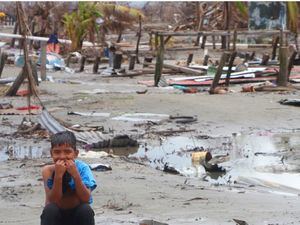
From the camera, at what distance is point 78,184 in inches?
166

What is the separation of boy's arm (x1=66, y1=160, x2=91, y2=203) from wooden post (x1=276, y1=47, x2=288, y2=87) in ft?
48.2

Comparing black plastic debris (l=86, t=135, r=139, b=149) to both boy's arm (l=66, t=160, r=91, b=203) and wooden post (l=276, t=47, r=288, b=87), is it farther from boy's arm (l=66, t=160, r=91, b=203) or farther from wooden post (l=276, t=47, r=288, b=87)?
wooden post (l=276, t=47, r=288, b=87)

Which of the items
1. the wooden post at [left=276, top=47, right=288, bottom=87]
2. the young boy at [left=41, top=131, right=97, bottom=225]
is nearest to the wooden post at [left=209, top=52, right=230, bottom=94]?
the wooden post at [left=276, top=47, right=288, bottom=87]

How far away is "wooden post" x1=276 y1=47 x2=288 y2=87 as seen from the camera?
18.5m

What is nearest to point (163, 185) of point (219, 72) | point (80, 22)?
point (219, 72)

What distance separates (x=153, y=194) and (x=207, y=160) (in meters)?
2.23

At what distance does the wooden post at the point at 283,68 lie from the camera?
60.7 ft

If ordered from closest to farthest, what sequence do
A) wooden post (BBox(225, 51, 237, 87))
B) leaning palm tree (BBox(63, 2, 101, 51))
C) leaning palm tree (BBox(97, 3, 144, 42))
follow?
wooden post (BBox(225, 51, 237, 87)) → leaning palm tree (BBox(63, 2, 101, 51)) → leaning palm tree (BBox(97, 3, 144, 42))

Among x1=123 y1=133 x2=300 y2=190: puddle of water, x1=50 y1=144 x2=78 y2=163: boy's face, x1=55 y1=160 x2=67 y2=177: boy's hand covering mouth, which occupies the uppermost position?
x1=50 y1=144 x2=78 y2=163: boy's face

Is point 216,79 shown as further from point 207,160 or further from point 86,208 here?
point 86,208

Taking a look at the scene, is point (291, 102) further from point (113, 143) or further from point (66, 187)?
point (66, 187)

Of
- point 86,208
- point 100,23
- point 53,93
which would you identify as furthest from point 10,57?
Result: point 86,208

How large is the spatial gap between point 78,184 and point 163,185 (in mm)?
3534

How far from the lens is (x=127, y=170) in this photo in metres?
8.62
